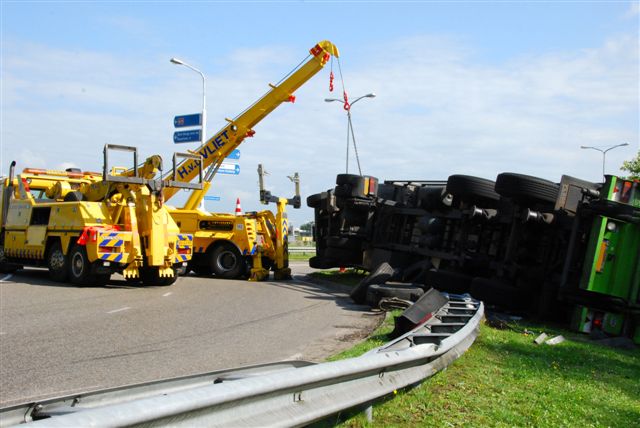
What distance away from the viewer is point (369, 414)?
13.1ft

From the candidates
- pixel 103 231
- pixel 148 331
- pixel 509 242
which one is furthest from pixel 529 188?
pixel 103 231

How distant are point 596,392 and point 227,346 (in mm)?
4017

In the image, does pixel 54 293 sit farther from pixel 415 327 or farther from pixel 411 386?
pixel 411 386

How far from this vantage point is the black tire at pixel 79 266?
45.6ft

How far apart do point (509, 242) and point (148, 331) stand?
6.41 m

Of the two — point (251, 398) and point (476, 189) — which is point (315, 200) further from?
point (251, 398)

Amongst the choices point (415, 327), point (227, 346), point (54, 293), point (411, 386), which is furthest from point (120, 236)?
point (411, 386)

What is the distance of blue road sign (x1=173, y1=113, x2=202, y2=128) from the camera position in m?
26.3

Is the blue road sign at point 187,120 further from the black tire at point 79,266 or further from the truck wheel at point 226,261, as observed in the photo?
the black tire at point 79,266

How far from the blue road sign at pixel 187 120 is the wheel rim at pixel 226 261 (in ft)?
32.5

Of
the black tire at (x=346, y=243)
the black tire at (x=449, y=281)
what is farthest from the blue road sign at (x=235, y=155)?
the black tire at (x=449, y=281)

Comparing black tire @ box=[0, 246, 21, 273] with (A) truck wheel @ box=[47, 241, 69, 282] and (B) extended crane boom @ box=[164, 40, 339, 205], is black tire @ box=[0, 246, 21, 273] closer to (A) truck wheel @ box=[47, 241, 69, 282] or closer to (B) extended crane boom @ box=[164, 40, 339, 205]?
(A) truck wheel @ box=[47, 241, 69, 282]

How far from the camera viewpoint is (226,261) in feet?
58.9

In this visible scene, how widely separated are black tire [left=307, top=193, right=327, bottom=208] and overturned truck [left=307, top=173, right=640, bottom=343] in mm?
1222
